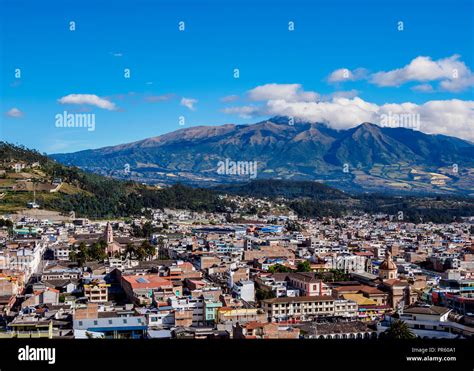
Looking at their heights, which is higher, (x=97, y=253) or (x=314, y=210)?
(x=314, y=210)

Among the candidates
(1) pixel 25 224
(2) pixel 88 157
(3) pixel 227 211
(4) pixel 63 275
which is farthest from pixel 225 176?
(4) pixel 63 275

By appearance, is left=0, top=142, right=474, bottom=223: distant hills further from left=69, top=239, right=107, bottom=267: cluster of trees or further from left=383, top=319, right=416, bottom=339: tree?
left=383, top=319, right=416, bottom=339: tree

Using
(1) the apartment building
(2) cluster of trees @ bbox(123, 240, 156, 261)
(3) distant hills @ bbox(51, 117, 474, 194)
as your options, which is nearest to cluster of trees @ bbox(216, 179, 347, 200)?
(3) distant hills @ bbox(51, 117, 474, 194)

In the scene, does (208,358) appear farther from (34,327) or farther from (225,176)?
(225,176)

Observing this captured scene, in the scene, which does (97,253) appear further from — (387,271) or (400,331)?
(400,331)
